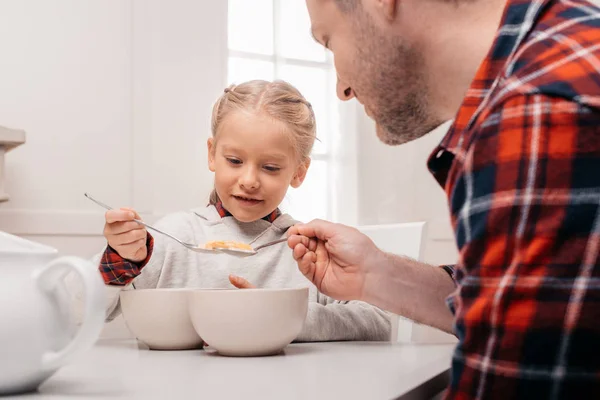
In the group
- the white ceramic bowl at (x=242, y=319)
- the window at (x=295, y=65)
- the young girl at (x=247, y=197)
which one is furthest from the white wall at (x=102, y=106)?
the white ceramic bowl at (x=242, y=319)

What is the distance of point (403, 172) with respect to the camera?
268 centimetres

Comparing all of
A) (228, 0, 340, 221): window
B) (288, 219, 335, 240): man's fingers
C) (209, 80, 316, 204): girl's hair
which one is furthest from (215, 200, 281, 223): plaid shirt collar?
(228, 0, 340, 221): window

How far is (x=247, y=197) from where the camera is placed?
1489 mm

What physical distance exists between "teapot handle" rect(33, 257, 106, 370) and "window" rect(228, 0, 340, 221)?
185 centimetres

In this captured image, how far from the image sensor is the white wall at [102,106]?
76.9 inches

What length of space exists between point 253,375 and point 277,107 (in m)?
0.92

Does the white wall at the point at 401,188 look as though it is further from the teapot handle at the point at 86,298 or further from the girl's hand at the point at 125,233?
the teapot handle at the point at 86,298

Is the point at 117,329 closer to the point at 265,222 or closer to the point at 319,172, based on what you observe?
the point at 265,222

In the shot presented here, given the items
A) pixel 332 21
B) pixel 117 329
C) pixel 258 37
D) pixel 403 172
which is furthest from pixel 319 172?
pixel 332 21

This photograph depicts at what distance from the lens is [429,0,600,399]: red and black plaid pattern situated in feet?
1.63

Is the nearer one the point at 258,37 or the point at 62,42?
the point at 62,42

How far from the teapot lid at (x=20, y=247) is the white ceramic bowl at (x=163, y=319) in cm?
34

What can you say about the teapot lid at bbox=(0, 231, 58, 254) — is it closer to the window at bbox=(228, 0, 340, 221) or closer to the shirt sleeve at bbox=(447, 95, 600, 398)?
the shirt sleeve at bbox=(447, 95, 600, 398)

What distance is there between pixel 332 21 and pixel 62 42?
1.29 m
